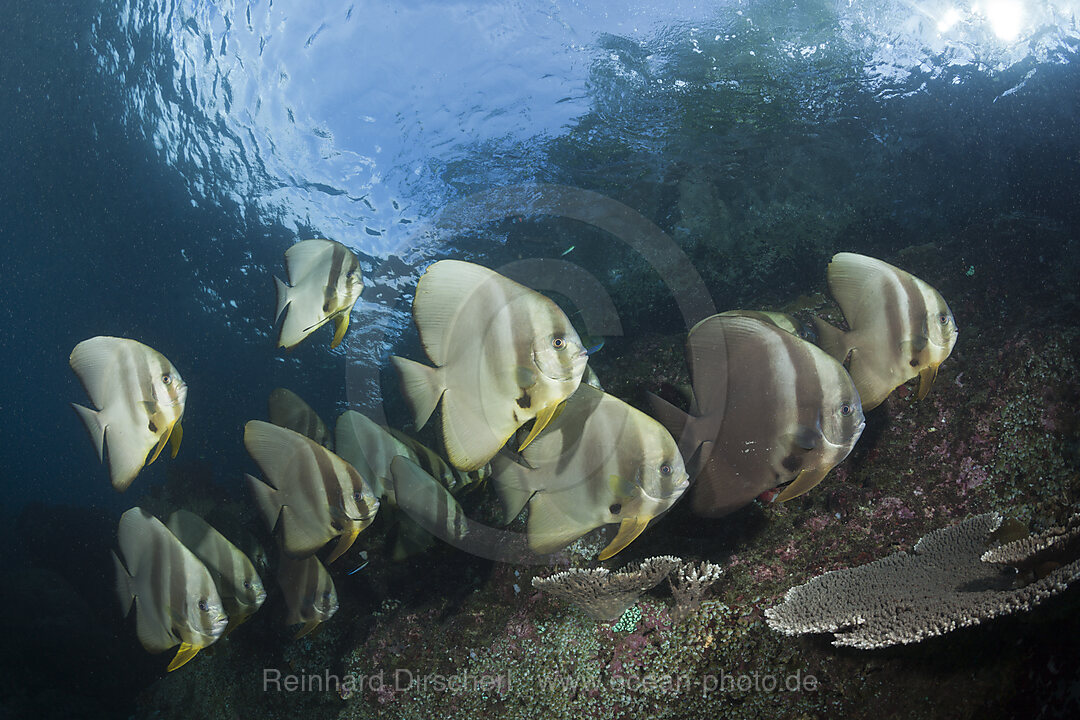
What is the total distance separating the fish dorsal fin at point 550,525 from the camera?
2285 millimetres

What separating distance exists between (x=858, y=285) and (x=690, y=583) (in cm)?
199

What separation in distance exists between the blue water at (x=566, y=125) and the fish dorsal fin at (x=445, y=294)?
769 centimetres

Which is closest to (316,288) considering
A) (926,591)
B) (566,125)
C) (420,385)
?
(420,385)

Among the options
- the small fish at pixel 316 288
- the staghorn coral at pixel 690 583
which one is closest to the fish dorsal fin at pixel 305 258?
the small fish at pixel 316 288

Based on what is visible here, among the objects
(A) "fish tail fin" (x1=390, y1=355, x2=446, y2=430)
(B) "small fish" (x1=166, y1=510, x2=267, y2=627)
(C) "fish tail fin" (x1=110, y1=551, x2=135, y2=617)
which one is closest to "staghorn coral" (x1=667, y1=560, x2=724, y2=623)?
(A) "fish tail fin" (x1=390, y1=355, x2=446, y2=430)

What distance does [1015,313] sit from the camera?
4.08 metres

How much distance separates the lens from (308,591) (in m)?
4.06

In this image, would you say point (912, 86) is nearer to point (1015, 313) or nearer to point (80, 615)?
point (1015, 313)

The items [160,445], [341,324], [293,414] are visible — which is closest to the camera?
[160,445]

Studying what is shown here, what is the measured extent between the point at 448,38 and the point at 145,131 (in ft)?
33.3

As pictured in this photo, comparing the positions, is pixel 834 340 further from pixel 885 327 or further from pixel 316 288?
pixel 316 288

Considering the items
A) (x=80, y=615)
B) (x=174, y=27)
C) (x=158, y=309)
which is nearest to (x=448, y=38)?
(x=174, y=27)

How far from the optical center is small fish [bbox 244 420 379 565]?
3.07m

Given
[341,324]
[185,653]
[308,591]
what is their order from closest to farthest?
[185,653] < [341,324] < [308,591]
